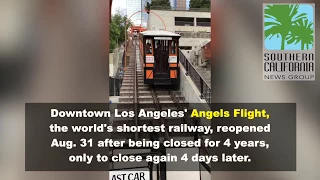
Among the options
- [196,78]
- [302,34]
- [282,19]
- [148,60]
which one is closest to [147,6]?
[148,60]

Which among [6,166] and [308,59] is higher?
[308,59]

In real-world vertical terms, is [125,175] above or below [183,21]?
below

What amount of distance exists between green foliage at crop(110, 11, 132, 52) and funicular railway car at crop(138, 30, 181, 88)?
0.28 ft

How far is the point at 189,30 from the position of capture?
4.18ft

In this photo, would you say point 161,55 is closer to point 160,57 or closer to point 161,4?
point 160,57

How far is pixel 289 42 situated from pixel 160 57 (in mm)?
631

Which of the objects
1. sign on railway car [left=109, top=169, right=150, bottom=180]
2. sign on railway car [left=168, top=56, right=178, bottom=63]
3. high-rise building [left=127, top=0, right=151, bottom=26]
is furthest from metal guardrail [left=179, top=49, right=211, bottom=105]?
sign on railway car [left=109, top=169, right=150, bottom=180]

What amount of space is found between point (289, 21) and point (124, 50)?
2.65ft

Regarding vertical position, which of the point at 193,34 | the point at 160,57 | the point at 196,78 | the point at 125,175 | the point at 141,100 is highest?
the point at 193,34

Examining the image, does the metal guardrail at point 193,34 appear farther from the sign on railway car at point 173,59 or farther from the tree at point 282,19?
the tree at point 282,19

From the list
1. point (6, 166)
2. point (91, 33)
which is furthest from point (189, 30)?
point (6, 166)

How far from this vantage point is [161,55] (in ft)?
4.28

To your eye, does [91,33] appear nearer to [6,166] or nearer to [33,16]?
[33,16]

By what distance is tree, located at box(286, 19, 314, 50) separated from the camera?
1295 millimetres
